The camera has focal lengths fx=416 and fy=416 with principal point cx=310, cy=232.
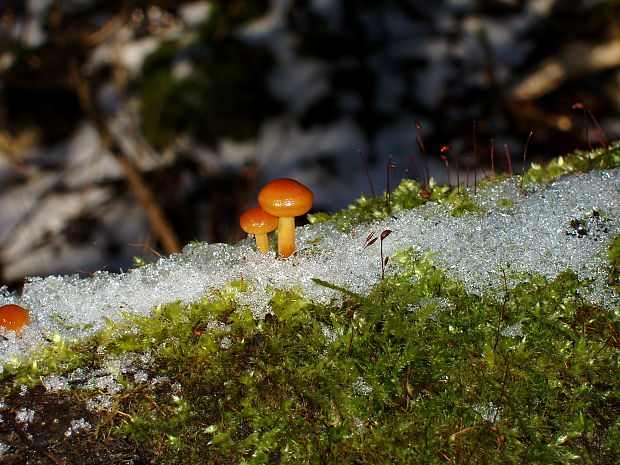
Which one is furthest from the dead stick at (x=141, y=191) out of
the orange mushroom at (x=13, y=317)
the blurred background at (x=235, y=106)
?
the orange mushroom at (x=13, y=317)

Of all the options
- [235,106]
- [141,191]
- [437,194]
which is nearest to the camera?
[437,194]

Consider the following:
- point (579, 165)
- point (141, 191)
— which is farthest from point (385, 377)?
point (141, 191)

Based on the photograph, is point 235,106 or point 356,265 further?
point 235,106

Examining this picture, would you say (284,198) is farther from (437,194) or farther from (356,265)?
(437,194)

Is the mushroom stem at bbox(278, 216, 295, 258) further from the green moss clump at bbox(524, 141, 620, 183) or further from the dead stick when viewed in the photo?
the dead stick

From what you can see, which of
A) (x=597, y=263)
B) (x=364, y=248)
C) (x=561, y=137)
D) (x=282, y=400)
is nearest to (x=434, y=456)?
(x=282, y=400)

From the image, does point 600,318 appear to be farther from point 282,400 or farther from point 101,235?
point 101,235

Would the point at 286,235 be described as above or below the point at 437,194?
below
